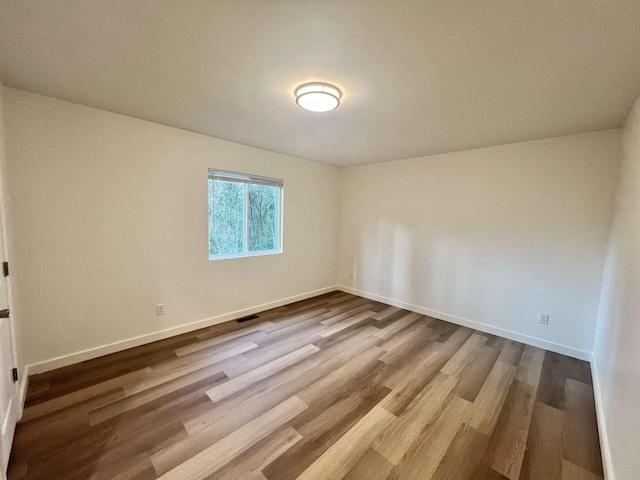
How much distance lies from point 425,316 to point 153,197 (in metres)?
3.77

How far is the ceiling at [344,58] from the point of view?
3.71ft

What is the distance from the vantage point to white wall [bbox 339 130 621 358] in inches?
100

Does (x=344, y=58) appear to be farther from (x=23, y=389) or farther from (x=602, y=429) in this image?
(x=23, y=389)

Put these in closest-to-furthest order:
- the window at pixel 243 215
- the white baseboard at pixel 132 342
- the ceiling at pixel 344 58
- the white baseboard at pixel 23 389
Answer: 1. the ceiling at pixel 344 58
2. the white baseboard at pixel 23 389
3. the white baseboard at pixel 132 342
4. the window at pixel 243 215

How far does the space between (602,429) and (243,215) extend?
12.4ft

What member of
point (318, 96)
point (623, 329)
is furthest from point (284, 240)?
point (623, 329)

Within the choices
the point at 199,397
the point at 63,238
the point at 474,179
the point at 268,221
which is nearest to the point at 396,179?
the point at 474,179

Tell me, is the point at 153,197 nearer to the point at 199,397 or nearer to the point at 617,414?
the point at 199,397

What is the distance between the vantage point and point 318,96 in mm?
1802

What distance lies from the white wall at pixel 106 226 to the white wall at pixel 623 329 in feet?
11.1

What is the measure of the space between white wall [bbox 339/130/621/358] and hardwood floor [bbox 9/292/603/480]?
483mm

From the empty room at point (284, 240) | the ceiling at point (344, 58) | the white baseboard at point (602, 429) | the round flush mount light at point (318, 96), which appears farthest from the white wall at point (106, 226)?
the white baseboard at point (602, 429)

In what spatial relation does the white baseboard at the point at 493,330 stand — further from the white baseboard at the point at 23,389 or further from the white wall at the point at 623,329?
the white baseboard at the point at 23,389

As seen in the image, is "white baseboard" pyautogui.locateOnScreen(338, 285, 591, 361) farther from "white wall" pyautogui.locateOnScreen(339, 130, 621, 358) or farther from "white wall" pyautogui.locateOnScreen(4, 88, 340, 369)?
"white wall" pyautogui.locateOnScreen(4, 88, 340, 369)
